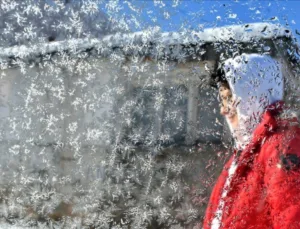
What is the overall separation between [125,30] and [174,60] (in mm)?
704

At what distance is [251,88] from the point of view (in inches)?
58.1

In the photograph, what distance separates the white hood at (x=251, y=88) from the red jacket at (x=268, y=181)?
6 cm

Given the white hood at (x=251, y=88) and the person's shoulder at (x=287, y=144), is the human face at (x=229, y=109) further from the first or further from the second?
the person's shoulder at (x=287, y=144)

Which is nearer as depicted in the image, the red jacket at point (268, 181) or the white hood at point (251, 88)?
the red jacket at point (268, 181)

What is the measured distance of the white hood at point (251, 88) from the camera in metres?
1.36

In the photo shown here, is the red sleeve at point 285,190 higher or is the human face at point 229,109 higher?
the human face at point 229,109

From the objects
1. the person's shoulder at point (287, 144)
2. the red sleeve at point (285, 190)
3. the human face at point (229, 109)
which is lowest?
the red sleeve at point (285, 190)

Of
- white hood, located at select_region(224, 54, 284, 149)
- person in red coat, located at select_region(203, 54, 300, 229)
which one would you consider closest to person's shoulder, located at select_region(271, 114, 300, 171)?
person in red coat, located at select_region(203, 54, 300, 229)

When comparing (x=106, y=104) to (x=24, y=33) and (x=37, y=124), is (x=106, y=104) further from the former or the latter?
(x=24, y=33)

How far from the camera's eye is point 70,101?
5.44 metres

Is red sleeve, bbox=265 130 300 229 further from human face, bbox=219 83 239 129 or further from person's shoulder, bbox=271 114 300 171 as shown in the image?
human face, bbox=219 83 239 129

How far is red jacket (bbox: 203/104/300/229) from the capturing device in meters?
1.09

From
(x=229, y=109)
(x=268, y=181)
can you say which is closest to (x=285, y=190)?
(x=268, y=181)

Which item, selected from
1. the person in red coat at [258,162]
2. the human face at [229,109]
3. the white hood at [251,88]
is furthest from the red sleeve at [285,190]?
the human face at [229,109]
